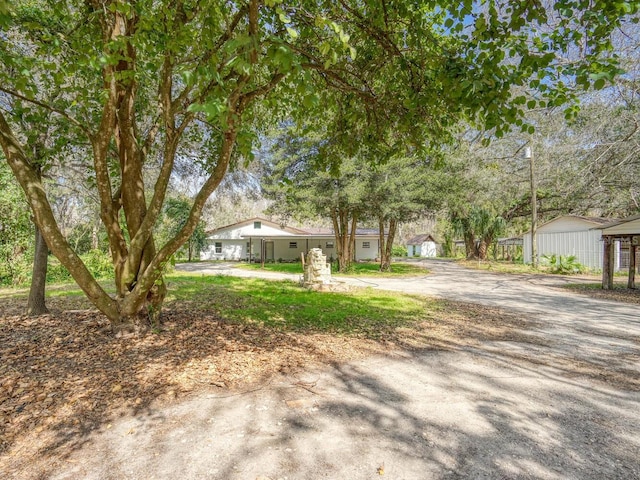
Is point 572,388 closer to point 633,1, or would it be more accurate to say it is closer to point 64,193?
point 633,1

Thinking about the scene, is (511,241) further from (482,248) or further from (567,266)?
(567,266)

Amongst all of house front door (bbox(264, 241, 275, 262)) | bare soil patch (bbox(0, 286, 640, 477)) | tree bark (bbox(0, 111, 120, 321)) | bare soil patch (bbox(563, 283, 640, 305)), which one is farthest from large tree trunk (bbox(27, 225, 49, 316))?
house front door (bbox(264, 241, 275, 262))

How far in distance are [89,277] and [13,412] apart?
2.05 meters

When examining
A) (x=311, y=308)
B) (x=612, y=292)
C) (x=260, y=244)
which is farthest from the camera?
(x=260, y=244)

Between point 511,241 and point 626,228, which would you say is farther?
point 511,241

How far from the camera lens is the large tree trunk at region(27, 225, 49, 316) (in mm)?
6367

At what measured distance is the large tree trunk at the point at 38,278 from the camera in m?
6.37

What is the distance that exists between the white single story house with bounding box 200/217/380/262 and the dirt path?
2535 centimetres

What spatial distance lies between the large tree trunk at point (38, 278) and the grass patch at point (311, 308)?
230 cm

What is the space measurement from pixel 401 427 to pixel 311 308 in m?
5.32

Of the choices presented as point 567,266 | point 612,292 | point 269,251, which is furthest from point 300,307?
point 269,251

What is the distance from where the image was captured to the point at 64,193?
1875cm

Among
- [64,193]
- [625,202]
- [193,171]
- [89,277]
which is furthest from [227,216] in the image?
[89,277]

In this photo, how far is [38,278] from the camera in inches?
255
